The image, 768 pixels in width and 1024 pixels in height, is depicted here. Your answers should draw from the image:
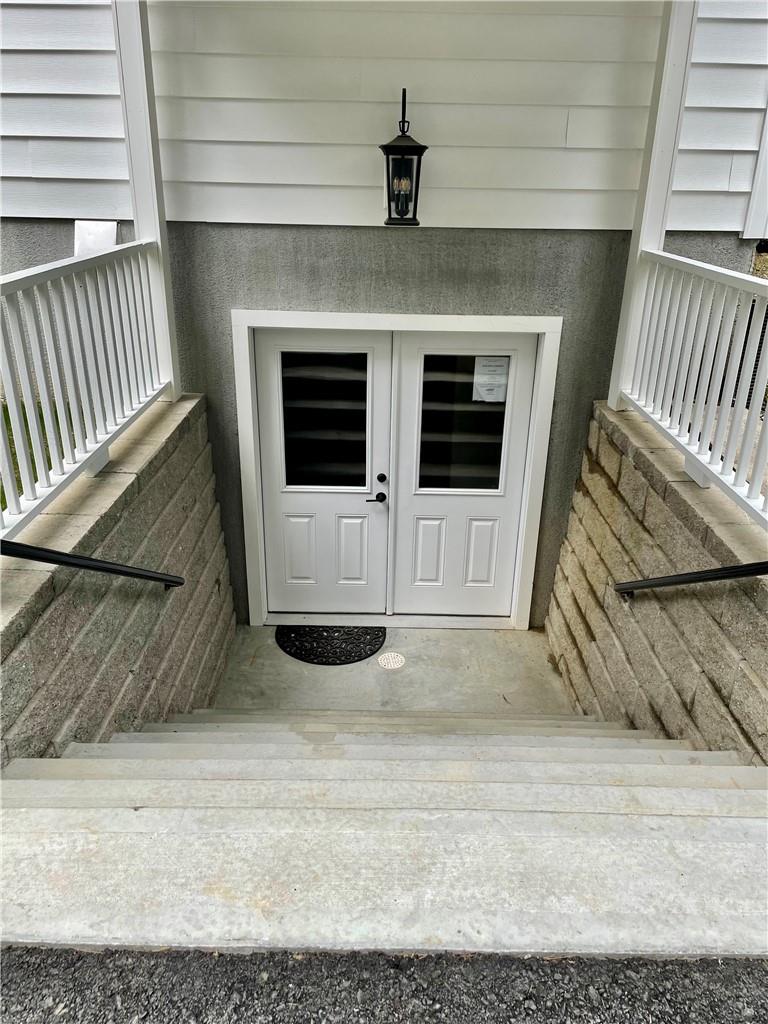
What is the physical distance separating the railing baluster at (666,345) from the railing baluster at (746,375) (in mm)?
666

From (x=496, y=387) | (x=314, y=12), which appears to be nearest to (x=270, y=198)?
(x=314, y=12)

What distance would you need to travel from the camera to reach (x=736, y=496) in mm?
2467

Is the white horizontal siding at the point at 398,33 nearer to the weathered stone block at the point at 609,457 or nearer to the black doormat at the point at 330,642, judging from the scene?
the weathered stone block at the point at 609,457

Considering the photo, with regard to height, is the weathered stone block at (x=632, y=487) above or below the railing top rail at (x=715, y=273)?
below

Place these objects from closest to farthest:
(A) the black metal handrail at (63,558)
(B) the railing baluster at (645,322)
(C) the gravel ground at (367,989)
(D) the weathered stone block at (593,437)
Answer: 1. (C) the gravel ground at (367,989)
2. (A) the black metal handrail at (63,558)
3. (B) the railing baluster at (645,322)
4. (D) the weathered stone block at (593,437)

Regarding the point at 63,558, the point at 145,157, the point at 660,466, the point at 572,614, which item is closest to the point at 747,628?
the point at 660,466

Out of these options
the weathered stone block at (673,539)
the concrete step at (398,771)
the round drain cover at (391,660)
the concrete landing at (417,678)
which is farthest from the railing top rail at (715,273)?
the round drain cover at (391,660)

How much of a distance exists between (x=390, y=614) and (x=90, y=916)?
11.5 feet

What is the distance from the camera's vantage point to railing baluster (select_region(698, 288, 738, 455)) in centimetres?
270

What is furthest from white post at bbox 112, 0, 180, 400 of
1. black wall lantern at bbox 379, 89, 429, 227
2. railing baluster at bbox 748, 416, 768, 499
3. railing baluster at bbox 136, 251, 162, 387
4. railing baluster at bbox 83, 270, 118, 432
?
railing baluster at bbox 748, 416, 768, 499

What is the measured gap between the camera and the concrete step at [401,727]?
2869 mm

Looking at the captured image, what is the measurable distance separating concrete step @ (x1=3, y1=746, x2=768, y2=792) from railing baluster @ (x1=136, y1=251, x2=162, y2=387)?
7.40 feet

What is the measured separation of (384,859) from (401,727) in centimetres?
A: 162

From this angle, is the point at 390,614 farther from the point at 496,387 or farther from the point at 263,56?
the point at 263,56
